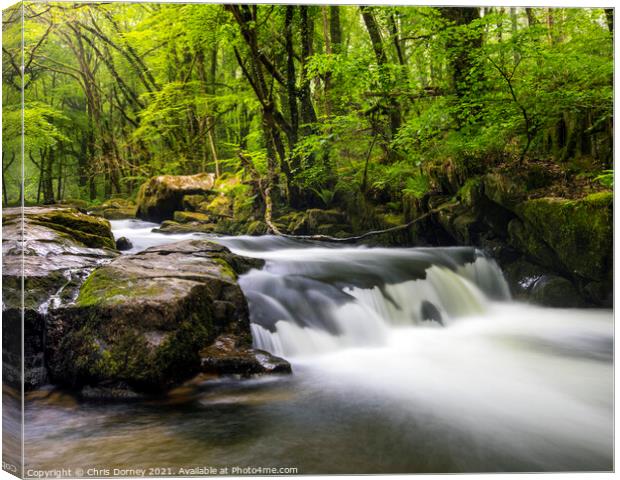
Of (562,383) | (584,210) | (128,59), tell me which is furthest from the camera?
(584,210)

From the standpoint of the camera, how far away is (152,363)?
3168mm

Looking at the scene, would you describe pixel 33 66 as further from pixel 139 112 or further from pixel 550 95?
pixel 550 95

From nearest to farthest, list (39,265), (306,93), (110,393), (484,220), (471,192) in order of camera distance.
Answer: (110,393), (39,265), (306,93), (484,220), (471,192)

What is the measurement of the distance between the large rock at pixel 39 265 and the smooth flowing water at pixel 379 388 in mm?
258

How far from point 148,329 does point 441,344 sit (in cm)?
217

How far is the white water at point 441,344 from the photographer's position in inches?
120

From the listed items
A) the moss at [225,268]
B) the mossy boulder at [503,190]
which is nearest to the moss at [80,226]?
the moss at [225,268]

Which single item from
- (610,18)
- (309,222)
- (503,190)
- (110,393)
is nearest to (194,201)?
(309,222)

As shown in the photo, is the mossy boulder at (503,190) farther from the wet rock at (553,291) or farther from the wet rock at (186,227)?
the wet rock at (186,227)

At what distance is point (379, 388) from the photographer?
10.9 ft

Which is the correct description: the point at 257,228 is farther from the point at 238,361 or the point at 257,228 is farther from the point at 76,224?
the point at 76,224

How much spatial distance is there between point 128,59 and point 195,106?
57cm

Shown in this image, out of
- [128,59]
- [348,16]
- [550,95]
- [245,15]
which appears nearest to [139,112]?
[128,59]

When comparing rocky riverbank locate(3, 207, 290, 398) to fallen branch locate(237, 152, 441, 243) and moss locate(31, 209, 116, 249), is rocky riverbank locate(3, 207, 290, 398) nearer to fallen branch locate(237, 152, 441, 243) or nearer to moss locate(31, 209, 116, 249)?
moss locate(31, 209, 116, 249)
